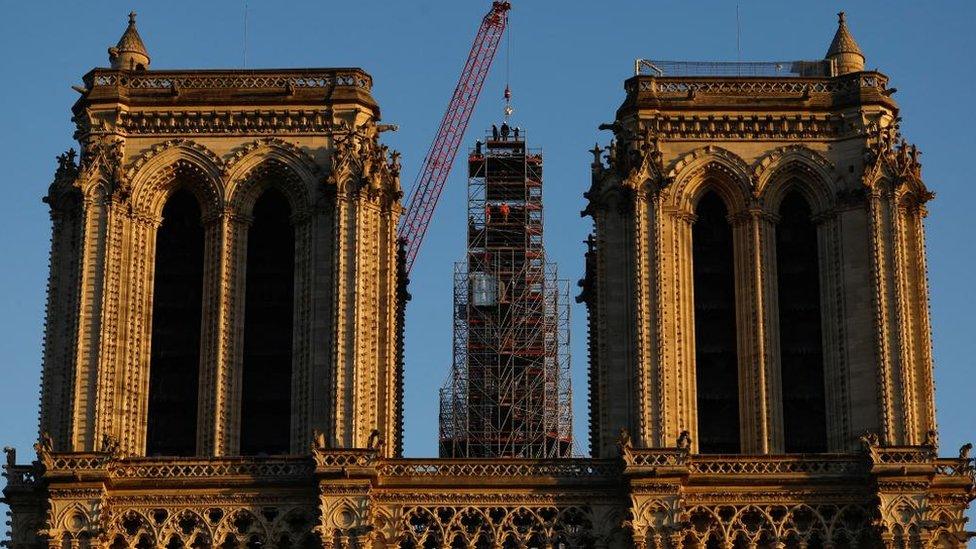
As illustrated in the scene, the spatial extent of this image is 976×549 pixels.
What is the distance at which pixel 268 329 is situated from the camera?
7344 centimetres

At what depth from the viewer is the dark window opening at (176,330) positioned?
72.6 meters

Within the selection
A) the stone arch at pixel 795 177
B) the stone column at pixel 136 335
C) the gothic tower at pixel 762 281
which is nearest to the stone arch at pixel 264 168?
the stone column at pixel 136 335

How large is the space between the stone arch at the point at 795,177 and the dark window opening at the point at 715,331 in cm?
124

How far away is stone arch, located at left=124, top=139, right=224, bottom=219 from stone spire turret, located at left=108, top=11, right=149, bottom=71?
3.32 meters

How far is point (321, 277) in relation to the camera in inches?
2849

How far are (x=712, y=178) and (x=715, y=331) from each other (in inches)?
150

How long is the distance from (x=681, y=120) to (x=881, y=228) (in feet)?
18.7

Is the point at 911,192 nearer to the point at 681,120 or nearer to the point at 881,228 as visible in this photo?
the point at 881,228

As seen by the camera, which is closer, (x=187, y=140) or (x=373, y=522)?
(x=373, y=522)

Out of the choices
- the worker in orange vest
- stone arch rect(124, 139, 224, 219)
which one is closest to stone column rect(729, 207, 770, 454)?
stone arch rect(124, 139, 224, 219)

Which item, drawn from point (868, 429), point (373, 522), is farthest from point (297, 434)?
point (868, 429)

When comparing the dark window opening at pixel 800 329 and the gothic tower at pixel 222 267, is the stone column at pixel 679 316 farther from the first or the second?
the gothic tower at pixel 222 267

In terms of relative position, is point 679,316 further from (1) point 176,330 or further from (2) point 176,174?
(2) point 176,174

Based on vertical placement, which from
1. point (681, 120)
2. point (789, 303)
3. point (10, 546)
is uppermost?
point (681, 120)
